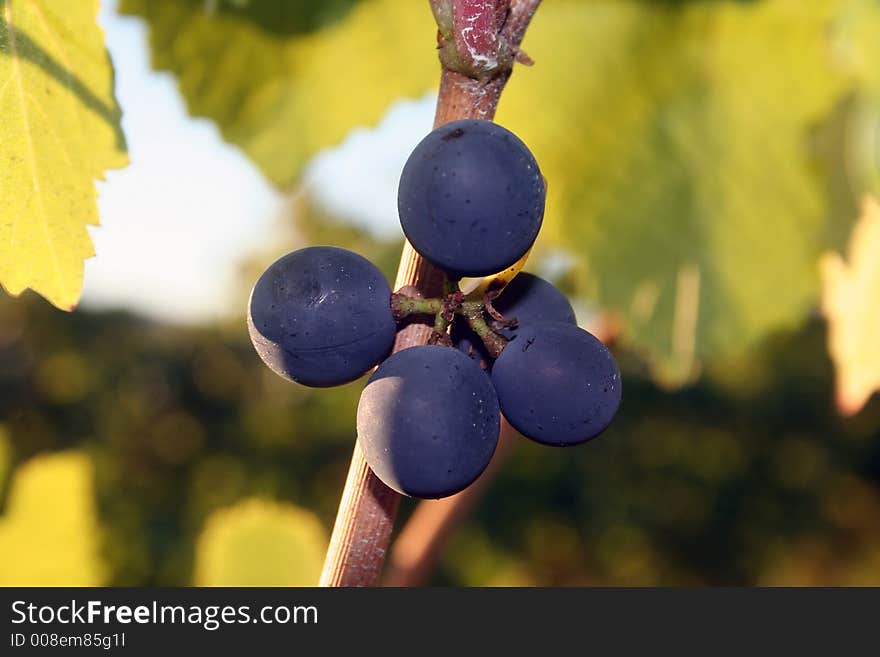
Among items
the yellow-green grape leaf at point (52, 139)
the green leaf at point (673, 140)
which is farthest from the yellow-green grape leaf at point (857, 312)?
the yellow-green grape leaf at point (52, 139)

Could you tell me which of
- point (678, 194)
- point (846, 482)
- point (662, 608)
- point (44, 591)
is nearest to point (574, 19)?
point (678, 194)

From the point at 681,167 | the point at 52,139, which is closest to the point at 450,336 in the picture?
the point at 52,139

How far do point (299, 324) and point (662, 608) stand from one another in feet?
2.87

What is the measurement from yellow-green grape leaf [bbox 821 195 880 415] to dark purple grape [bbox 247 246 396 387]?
961 mm

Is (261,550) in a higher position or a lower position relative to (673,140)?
lower

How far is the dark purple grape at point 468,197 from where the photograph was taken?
0.68 meters

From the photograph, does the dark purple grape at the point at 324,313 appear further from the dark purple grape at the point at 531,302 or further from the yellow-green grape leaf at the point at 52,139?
the yellow-green grape leaf at the point at 52,139

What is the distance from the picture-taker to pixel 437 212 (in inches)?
26.7

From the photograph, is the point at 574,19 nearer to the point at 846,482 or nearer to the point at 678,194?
the point at 678,194

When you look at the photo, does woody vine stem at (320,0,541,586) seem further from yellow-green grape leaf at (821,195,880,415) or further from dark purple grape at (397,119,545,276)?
yellow-green grape leaf at (821,195,880,415)

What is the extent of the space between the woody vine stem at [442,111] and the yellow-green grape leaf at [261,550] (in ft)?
4.77

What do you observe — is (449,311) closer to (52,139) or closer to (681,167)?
(52,139)

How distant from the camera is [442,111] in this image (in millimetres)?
737

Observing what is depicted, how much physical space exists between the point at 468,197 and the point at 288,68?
94cm
